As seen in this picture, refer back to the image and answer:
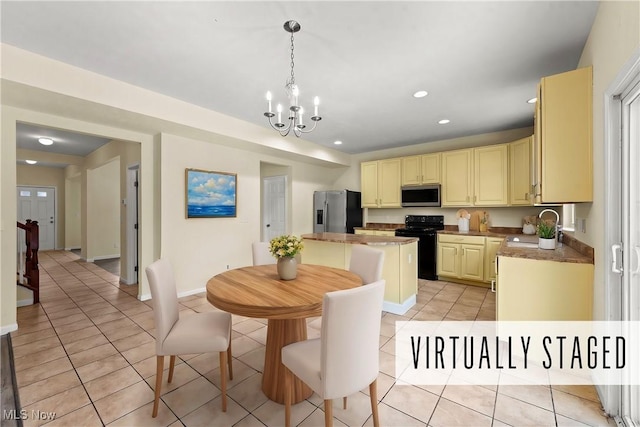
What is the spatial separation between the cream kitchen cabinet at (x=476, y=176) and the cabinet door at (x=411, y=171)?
0.47 metres

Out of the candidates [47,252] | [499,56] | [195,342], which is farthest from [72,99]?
[47,252]

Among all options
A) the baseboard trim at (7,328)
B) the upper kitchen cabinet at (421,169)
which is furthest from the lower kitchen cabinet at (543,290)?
the baseboard trim at (7,328)

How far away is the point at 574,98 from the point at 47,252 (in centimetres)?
1105

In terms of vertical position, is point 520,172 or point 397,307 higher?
point 520,172

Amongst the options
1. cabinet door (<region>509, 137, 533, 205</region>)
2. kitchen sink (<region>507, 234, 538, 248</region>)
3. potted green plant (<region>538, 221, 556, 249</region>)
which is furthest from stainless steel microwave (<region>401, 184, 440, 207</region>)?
potted green plant (<region>538, 221, 556, 249</region>)

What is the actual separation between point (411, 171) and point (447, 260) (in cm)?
179

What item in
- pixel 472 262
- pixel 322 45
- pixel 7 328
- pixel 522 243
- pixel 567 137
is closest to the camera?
pixel 567 137

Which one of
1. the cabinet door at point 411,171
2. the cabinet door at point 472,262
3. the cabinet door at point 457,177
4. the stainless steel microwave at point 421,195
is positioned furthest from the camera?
the cabinet door at point 411,171

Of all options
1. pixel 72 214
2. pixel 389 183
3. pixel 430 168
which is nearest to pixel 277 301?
pixel 430 168

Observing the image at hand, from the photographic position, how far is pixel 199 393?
1.82m

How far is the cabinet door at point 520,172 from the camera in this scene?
12.8 feet

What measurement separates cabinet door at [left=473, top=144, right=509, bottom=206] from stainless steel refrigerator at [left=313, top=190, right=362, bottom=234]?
2.27m

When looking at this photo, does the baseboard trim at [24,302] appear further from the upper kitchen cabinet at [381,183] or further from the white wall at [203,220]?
the upper kitchen cabinet at [381,183]

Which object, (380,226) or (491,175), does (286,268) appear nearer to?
(491,175)
